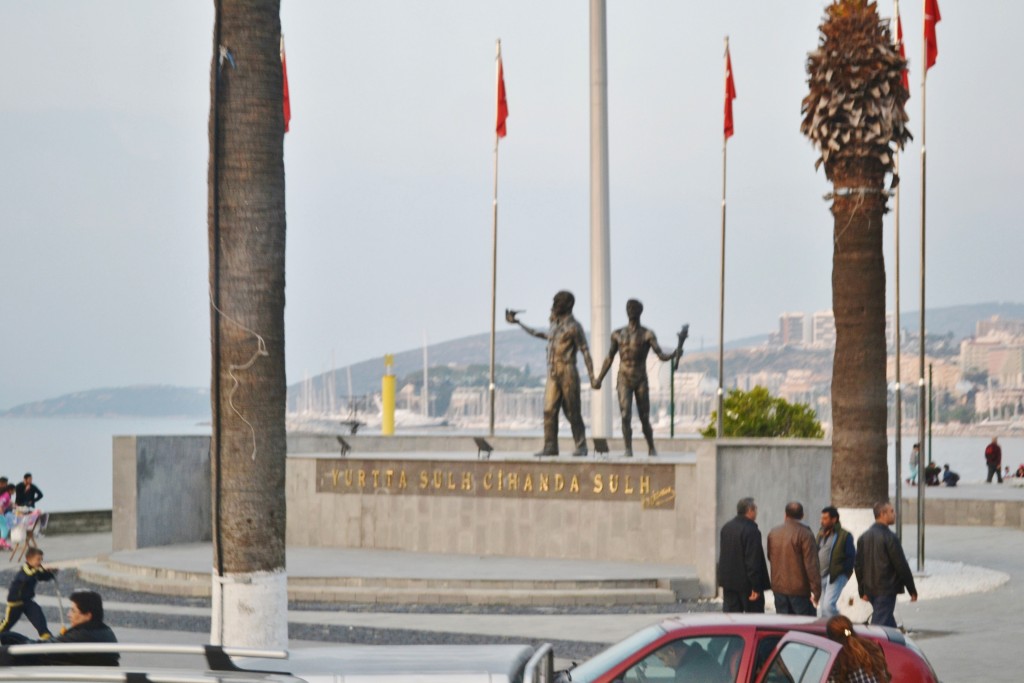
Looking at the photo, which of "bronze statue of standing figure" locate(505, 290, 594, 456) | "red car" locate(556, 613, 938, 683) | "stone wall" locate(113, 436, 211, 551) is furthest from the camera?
"stone wall" locate(113, 436, 211, 551)

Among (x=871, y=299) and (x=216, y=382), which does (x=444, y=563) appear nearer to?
(x=871, y=299)

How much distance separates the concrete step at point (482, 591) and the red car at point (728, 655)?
30.9 feet

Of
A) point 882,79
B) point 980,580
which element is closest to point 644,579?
point 980,580

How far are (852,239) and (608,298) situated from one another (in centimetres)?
1260

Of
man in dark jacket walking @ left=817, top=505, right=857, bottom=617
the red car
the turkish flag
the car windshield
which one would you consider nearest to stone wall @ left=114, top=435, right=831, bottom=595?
man in dark jacket walking @ left=817, top=505, right=857, bottom=617

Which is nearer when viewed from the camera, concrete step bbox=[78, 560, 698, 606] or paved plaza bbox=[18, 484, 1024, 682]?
paved plaza bbox=[18, 484, 1024, 682]

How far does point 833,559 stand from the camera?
565 inches

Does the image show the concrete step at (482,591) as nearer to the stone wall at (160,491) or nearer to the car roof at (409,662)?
the stone wall at (160,491)

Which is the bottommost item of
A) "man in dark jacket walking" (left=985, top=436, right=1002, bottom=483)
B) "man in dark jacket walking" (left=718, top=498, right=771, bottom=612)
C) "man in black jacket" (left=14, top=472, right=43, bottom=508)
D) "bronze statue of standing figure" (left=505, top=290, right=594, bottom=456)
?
"man in dark jacket walking" (left=985, top=436, right=1002, bottom=483)

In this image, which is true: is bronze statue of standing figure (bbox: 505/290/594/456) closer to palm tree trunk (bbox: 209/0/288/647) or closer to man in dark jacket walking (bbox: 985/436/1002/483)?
palm tree trunk (bbox: 209/0/288/647)

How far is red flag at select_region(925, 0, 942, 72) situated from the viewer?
973 inches

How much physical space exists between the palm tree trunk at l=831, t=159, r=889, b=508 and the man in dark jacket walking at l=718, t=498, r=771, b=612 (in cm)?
512

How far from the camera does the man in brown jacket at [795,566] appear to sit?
1366 centimetres
